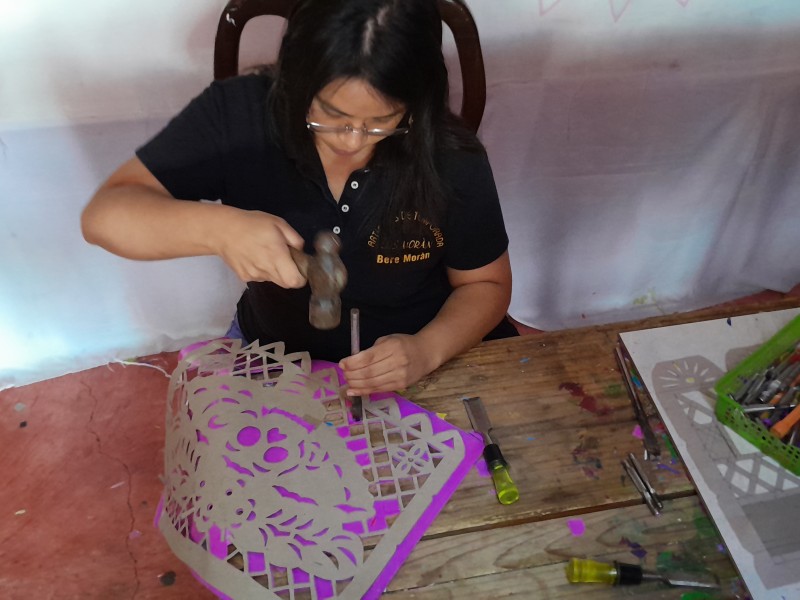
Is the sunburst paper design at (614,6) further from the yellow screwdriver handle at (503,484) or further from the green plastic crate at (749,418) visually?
the yellow screwdriver handle at (503,484)

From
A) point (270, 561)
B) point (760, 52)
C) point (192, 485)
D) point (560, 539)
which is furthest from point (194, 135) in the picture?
point (760, 52)

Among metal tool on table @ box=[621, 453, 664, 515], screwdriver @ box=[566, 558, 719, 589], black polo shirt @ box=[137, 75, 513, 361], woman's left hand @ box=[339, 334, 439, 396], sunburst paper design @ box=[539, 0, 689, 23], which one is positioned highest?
sunburst paper design @ box=[539, 0, 689, 23]

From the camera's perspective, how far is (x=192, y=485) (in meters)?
0.78

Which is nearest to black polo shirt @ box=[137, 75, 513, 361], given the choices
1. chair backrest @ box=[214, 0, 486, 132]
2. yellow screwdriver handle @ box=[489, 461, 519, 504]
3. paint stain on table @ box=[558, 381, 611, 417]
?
chair backrest @ box=[214, 0, 486, 132]

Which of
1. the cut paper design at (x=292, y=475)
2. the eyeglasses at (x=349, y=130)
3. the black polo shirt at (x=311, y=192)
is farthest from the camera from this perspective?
the black polo shirt at (x=311, y=192)

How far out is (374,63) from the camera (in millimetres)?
739

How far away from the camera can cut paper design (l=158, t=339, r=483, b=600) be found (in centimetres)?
71

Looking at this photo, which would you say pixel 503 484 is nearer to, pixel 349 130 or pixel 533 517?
pixel 533 517

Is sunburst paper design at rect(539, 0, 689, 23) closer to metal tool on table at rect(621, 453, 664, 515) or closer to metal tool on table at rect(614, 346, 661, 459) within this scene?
metal tool on table at rect(614, 346, 661, 459)

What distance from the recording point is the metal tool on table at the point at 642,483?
78cm

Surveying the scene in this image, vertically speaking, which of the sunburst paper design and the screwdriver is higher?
the sunburst paper design

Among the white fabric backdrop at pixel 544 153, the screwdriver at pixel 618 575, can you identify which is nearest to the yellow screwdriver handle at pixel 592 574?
the screwdriver at pixel 618 575

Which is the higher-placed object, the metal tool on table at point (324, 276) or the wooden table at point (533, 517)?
the metal tool on table at point (324, 276)

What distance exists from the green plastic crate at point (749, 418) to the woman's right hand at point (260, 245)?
0.57m
